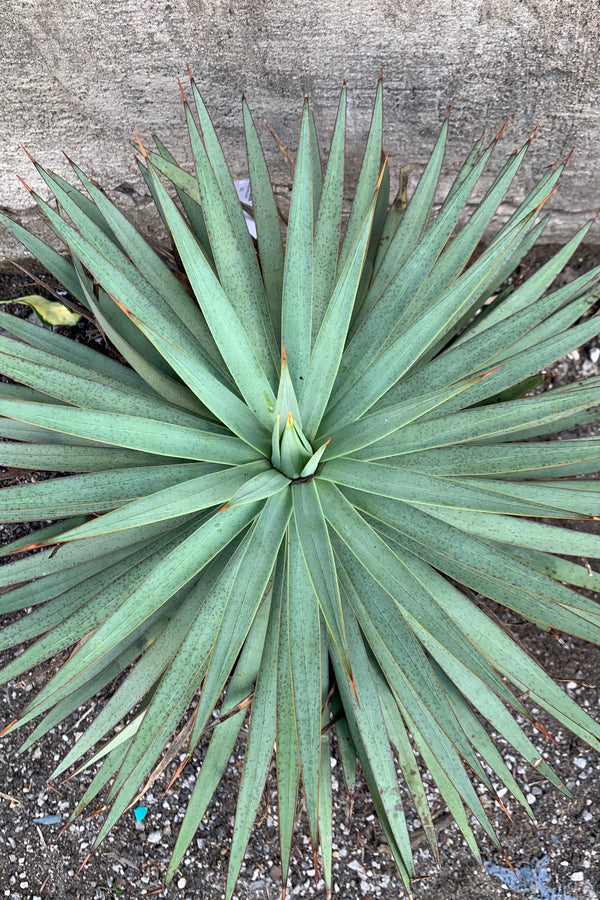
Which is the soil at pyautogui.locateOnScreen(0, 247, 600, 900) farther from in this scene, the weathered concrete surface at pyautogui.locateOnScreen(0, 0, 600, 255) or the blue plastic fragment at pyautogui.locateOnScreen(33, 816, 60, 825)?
the weathered concrete surface at pyautogui.locateOnScreen(0, 0, 600, 255)

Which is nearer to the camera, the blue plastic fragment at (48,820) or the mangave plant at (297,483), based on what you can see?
the mangave plant at (297,483)

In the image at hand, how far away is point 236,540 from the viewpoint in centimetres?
141

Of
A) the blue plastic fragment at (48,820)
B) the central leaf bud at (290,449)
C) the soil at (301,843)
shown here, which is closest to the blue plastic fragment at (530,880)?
the soil at (301,843)

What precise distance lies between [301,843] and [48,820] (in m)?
0.85

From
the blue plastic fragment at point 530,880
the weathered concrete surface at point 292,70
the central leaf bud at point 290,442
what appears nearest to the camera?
the central leaf bud at point 290,442

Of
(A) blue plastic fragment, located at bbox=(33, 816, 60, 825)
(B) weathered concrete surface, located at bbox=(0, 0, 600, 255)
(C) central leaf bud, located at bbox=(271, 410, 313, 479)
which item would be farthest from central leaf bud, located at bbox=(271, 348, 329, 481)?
(A) blue plastic fragment, located at bbox=(33, 816, 60, 825)

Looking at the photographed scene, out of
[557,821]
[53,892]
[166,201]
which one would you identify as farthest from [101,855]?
[166,201]

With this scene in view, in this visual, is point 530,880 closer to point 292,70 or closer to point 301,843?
point 301,843

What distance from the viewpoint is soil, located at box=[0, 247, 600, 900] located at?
2010 mm

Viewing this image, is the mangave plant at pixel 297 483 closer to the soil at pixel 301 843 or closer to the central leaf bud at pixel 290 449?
the central leaf bud at pixel 290 449

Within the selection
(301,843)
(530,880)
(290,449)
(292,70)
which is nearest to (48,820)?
(301,843)

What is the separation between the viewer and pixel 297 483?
4.30 feet

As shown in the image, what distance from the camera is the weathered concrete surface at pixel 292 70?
1712 millimetres

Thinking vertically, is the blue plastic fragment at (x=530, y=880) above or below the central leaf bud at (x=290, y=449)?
below
